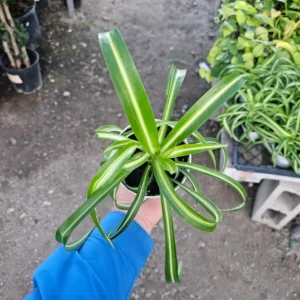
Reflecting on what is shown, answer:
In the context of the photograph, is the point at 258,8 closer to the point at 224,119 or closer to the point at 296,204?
the point at 224,119

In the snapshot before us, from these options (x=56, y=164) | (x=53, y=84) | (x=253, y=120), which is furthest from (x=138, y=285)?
(x=53, y=84)

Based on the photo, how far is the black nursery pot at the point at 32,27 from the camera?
80.3 inches

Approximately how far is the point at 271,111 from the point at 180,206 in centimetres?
68

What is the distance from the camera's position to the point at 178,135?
84 centimetres

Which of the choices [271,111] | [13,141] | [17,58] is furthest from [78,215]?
[17,58]

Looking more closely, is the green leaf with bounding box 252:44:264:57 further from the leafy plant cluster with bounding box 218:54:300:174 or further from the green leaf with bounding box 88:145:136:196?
the green leaf with bounding box 88:145:136:196

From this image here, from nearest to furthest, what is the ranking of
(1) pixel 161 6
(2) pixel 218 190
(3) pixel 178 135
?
(3) pixel 178 135 → (2) pixel 218 190 → (1) pixel 161 6

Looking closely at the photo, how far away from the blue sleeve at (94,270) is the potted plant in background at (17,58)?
1224mm

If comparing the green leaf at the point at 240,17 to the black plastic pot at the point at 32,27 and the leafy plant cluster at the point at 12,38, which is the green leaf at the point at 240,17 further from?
the black plastic pot at the point at 32,27

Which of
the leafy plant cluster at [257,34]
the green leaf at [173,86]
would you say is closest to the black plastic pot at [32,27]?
the leafy plant cluster at [257,34]

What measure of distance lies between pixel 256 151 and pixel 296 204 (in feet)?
1.04

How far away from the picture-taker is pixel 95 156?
181 cm

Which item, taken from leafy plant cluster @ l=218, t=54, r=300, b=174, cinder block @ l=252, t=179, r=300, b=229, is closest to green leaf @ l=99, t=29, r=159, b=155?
leafy plant cluster @ l=218, t=54, r=300, b=174

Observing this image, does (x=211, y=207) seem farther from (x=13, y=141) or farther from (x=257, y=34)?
(x=13, y=141)
